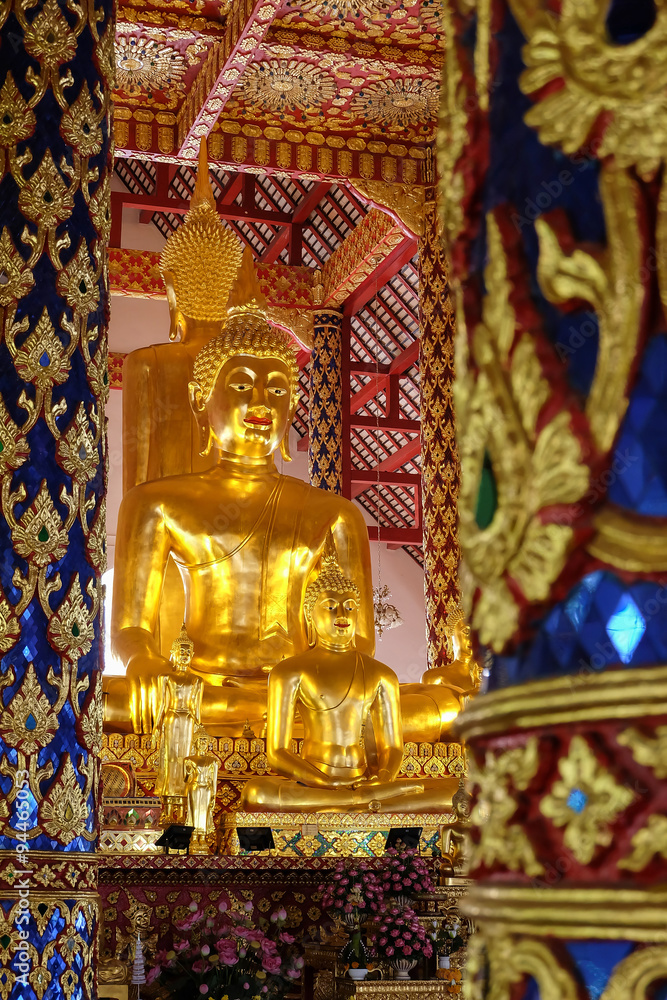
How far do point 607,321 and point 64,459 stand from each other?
Answer: 7.22 ft

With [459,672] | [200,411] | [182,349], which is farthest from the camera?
[182,349]

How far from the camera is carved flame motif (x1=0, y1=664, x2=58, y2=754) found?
2414mm

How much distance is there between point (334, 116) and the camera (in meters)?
7.40

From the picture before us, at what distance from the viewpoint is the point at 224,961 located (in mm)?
3219

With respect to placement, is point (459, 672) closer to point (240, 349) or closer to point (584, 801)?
point (240, 349)

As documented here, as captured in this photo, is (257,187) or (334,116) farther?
(257,187)

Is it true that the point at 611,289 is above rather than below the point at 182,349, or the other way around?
above

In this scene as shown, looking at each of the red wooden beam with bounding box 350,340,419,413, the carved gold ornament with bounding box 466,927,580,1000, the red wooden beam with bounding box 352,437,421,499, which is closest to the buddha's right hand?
the carved gold ornament with bounding box 466,927,580,1000

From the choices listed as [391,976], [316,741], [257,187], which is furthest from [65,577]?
[257,187]

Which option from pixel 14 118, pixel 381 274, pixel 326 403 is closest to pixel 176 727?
pixel 14 118

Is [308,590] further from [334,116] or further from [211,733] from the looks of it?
[334,116]

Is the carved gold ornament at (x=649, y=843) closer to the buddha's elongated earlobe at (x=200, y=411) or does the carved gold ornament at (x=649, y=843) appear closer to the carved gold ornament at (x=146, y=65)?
the buddha's elongated earlobe at (x=200, y=411)

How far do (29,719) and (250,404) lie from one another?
325cm

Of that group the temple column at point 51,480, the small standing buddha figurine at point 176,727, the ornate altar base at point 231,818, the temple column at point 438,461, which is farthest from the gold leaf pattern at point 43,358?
the temple column at point 438,461
